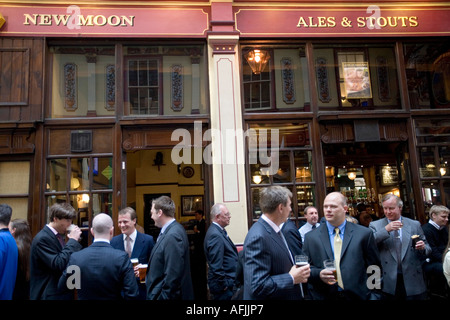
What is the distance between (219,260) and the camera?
16.2 ft

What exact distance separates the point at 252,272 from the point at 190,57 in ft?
19.4

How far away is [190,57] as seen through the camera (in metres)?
7.89

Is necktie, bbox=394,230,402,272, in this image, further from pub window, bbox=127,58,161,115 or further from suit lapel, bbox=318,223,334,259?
pub window, bbox=127,58,161,115

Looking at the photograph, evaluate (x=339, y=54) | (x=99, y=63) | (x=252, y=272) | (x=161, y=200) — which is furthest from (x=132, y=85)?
(x=252, y=272)

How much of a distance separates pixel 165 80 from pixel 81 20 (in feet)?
6.80

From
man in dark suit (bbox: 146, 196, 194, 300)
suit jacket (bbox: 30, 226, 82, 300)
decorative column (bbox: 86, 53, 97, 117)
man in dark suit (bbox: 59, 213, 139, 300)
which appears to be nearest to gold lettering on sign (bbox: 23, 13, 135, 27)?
decorative column (bbox: 86, 53, 97, 117)

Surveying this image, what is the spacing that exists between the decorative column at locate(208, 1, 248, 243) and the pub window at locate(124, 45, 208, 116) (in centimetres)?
35

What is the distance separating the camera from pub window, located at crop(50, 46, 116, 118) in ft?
24.6

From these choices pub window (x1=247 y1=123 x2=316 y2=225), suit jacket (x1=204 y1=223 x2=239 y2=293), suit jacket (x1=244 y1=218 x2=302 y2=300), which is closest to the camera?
suit jacket (x1=244 y1=218 x2=302 y2=300)

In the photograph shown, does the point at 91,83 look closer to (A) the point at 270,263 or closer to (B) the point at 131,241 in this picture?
(B) the point at 131,241

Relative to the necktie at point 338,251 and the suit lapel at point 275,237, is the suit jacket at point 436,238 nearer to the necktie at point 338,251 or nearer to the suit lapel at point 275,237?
the necktie at point 338,251

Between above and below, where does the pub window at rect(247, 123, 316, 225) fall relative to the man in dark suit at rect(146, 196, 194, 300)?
above

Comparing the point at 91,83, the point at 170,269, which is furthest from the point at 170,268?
the point at 91,83

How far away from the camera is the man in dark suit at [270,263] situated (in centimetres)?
293
